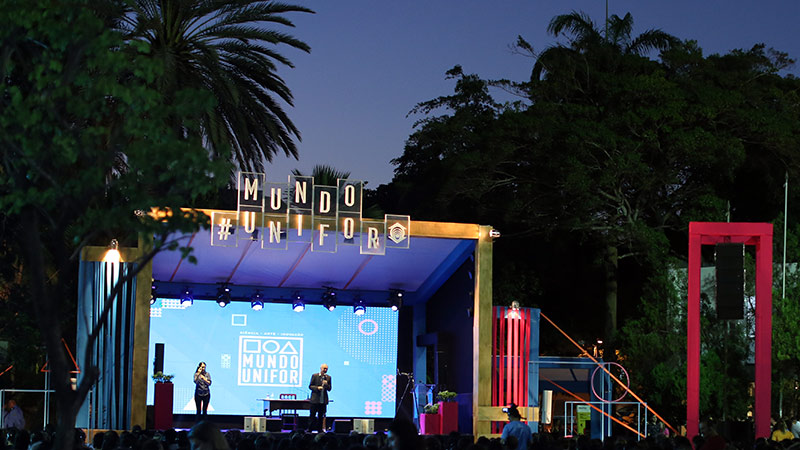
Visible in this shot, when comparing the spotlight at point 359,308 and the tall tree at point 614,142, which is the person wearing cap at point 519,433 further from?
the tall tree at point 614,142

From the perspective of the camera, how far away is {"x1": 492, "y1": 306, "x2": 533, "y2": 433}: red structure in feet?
72.1

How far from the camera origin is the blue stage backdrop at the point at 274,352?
24984mm

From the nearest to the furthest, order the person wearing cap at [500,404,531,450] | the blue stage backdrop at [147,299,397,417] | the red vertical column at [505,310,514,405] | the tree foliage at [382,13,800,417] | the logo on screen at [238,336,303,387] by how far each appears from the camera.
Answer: the person wearing cap at [500,404,531,450] < the red vertical column at [505,310,514,405] < the blue stage backdrop at [147,299,397,417] < the logo on screen at [238,336,303,387] < the tree foliage at [382,13,800,417]

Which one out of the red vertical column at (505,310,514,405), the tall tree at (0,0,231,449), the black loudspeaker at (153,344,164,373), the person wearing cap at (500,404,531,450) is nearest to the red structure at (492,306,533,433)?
the red vertical column at (505,310,514,405)

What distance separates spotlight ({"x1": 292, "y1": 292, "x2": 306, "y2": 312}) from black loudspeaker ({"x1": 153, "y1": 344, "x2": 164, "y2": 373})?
329 cm

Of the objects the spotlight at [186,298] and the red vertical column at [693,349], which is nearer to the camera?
the red vertical column at [693,349]

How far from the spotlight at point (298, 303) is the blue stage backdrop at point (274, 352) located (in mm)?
141

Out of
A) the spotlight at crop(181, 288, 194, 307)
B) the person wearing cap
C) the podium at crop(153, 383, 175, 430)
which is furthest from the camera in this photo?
the spotlight at crop(181, 288, 194, 307)

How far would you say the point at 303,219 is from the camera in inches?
822

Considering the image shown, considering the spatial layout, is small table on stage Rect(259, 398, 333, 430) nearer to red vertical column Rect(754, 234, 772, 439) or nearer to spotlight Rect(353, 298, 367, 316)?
spotlight Rect(353, 298, 367, 316)

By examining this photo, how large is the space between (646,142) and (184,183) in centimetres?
2441

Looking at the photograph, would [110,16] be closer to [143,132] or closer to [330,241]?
[330,241]

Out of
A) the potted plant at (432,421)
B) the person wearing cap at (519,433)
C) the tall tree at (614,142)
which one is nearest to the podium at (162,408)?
the potted plant at (432,421)

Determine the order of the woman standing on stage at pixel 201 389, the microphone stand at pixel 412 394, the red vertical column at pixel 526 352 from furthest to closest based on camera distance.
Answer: the microphone stand at pixel 412 394
the woman standing on stage at pixel 201 389
the red vertical column at pixel 526 352
